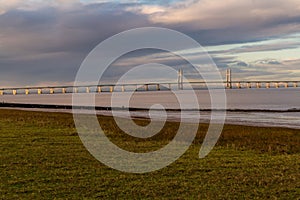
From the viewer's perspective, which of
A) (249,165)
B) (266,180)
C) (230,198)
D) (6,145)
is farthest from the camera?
(6,145)

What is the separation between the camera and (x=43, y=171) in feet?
49.9

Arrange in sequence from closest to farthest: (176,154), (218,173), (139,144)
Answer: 1. (218,173)
2. (176,154)
3. (139,144)

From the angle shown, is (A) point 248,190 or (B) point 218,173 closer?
(A) point 248,190

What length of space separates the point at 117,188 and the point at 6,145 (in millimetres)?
10381

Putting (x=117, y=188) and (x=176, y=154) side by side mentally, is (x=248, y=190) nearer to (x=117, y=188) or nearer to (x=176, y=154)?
(x=117, y=188)

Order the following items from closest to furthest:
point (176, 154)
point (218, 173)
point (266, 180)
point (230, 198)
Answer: point (230, 198) → point (266, 180) → point (218, 173) → point (176, 154)

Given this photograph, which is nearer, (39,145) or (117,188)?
(117,188)

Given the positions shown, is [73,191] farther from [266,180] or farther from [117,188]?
[266,180]

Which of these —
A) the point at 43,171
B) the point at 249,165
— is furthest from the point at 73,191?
the point at 249,165

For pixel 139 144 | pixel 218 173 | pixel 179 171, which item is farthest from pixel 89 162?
pixel 139 144

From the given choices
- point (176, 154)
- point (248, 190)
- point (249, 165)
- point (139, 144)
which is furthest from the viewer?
point (139, 144)

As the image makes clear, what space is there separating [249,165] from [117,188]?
6.04 meters

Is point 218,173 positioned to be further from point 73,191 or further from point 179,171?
point 73,191

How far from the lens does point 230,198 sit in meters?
11.8
